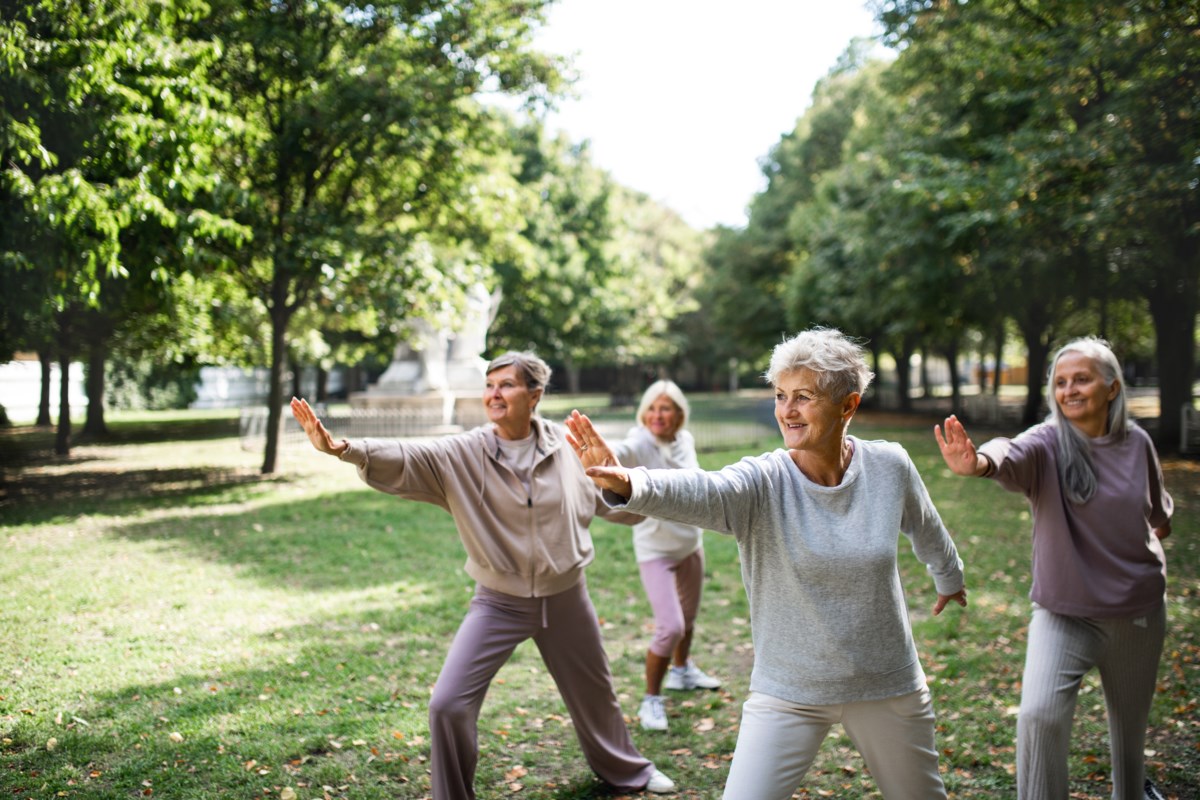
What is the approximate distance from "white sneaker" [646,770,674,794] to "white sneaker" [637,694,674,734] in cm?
84

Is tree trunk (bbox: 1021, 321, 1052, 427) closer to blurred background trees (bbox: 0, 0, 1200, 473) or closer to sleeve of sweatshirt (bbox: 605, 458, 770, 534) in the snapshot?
blurred background trees (bbox: 0, 0, 1200, 473)

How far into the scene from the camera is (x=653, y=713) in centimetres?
564

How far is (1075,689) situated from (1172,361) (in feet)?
61.7

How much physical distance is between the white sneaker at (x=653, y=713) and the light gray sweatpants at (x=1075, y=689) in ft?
7.90

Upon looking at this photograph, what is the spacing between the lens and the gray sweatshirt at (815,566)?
9.30ft

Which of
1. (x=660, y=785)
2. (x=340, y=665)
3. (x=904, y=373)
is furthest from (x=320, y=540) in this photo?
(x=904, y=373)

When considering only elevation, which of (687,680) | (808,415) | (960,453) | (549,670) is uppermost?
(808,415)

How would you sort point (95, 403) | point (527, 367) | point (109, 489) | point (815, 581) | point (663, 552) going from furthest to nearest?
1. point (95, 403)
2. point (109, 489)
3. point (663, 552)
4. point (527, 367)
5. point (815, 581)

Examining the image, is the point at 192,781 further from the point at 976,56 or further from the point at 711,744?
the point at 976,56

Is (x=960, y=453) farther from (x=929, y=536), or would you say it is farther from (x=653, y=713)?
(x=653, y=713)

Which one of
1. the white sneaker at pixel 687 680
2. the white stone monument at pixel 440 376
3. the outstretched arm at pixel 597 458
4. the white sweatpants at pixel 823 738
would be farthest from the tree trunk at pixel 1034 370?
the outstretched arm at pixel 597 458

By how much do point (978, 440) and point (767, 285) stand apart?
17.7 m

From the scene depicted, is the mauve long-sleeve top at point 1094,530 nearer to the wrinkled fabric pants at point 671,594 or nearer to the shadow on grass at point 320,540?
the wrinkled fabric pants at point 671,594

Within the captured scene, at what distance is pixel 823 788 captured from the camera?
478cm
